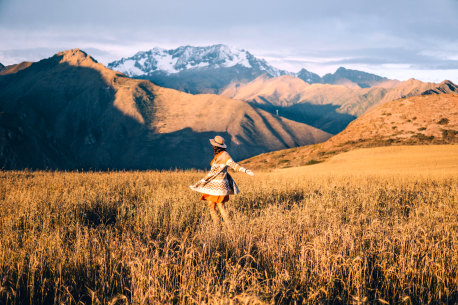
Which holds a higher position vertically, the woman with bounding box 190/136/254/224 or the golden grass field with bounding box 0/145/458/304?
the woman with bounding box 190/136/254/224

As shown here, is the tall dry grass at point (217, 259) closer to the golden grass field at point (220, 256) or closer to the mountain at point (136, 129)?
the golden grass field at point (220, 256)

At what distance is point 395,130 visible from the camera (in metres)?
29.5

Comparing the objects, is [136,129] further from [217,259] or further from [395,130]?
[217,259]

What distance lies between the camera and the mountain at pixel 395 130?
27531 mm

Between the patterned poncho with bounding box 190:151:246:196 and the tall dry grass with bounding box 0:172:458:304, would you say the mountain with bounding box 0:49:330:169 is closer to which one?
the tall dry grass with bounding box 0:172:458:304

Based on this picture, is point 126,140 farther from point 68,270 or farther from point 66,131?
point 68,270

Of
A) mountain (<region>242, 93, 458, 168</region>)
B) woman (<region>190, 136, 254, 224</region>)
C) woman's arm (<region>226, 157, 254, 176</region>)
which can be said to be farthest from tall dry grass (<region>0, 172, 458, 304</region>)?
mountain (<region>242, 93, 458, 168</region>)

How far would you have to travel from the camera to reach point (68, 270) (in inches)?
157

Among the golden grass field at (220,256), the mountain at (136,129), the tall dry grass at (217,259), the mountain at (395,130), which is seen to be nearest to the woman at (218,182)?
the golden grass field at (220,256)

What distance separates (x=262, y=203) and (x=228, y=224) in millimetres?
3523

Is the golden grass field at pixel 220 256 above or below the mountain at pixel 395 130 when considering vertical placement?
below

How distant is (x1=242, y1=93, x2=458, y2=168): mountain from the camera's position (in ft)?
90.3

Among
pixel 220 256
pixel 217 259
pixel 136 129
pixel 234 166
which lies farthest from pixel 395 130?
pixel 136 129

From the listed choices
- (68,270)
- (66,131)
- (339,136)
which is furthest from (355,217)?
(66,131)
